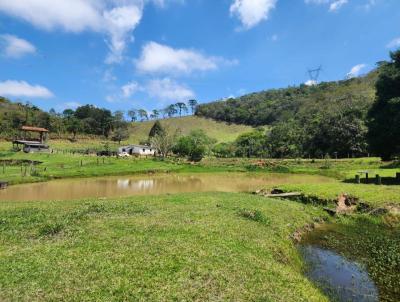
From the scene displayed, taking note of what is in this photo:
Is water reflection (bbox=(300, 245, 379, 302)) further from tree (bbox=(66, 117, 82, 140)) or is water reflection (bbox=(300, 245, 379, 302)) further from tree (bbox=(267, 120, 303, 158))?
tree (bbox=(66, 117, 82, 140))

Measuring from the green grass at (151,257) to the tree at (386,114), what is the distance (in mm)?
25689

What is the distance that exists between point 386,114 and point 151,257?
38.2 m

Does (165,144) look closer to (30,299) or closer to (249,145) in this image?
(249,145)

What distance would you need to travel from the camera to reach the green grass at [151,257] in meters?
10.4

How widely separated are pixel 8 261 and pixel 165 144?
10245 centimetres

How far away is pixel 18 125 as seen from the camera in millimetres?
133750

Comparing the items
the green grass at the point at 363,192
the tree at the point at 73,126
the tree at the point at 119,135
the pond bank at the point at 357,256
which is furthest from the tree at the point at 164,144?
the pond bank at the point at 357,256

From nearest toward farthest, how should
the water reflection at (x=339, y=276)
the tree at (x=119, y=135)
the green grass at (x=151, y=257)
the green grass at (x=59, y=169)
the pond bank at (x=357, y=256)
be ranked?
the green grass at (x=151, y=257) < the water reflection at (x=339, y=276) < the pond bank at (x=357, y=256) < the green grass at (x=59, y=169) < the tree at (x=119, y=135)

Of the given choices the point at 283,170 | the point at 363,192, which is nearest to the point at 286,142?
the point at 283,170

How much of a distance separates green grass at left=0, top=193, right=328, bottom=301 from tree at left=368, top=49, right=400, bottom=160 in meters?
25.7

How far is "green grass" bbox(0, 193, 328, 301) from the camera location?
1036 centimetres

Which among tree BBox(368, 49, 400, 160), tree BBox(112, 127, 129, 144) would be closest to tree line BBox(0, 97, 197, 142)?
tree BBox(112, 127, 129, 144)

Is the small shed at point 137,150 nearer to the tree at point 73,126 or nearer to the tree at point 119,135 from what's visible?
the tree at point 119,135

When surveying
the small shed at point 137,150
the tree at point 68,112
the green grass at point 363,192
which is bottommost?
the green grass at point 363,192
